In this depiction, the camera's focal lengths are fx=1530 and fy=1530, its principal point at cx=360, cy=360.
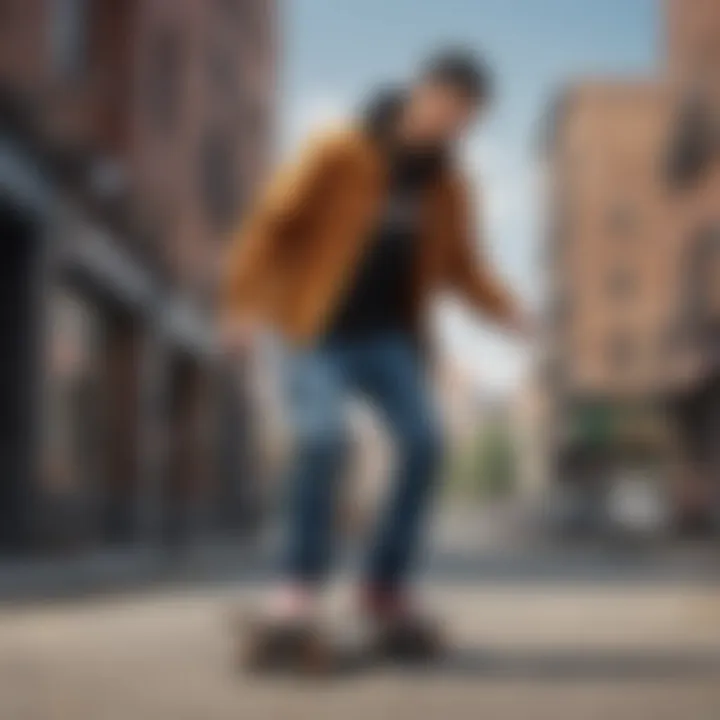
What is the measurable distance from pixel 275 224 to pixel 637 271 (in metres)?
54.1

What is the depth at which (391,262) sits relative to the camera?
4078 millimetres

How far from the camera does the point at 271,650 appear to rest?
3.75m

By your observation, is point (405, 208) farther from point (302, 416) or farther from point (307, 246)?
point (302, 416)

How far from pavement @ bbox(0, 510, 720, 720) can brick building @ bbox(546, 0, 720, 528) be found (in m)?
23.1

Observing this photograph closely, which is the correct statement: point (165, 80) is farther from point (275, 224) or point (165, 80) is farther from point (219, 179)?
point (275, 224)

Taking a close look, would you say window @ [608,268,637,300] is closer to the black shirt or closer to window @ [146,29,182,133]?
window @ [146,29,182,133]

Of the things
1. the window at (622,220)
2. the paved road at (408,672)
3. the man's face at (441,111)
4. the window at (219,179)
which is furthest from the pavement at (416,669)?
the window at (622,220)

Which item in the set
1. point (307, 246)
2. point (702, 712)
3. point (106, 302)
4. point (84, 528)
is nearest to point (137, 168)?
point (106, 302)

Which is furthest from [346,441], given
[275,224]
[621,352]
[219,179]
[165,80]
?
[621,352]

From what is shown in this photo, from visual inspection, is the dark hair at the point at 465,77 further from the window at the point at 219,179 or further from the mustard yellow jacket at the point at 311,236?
the window at the point at 219,179

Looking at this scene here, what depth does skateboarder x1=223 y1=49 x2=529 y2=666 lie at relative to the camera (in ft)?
13.0

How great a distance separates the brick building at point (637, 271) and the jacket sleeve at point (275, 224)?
983 inches

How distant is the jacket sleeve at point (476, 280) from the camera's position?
4.28 metres

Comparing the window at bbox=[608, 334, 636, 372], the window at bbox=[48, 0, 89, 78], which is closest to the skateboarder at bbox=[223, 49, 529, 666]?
the window at bbox=[48, 0, 89, 78]
